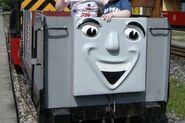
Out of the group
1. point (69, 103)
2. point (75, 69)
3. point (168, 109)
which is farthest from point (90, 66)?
point (168, 109)

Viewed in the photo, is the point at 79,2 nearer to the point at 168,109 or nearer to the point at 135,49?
the point at 135,49

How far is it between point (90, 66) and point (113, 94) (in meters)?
0.43

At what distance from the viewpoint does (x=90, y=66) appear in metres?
4.54

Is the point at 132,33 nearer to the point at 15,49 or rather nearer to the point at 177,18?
the point at 15,49

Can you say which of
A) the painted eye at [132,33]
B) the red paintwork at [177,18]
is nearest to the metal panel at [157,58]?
the painted eye at [132,33]

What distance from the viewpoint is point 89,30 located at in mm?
4484

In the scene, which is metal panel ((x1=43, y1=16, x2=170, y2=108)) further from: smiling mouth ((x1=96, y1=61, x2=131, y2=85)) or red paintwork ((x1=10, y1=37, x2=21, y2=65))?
red paintwork ((x1=10, y1=37, x2=21, y2=65))

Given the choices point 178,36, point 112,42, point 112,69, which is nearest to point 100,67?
point 112,69

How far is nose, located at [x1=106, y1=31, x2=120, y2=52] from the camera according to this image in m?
4.50

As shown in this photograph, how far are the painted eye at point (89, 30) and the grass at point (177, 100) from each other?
2.65m

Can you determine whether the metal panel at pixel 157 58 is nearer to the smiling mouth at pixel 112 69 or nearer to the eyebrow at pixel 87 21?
the smiling mouth at pixel 112 69

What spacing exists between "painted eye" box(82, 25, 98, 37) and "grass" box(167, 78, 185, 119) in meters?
2.65

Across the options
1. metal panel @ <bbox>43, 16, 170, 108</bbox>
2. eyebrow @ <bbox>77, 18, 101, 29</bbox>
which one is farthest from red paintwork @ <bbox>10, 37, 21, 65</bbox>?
eyebrow @ <bbox>77, 18, 101, 29</bbox>

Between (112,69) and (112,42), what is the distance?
0.30 metres
